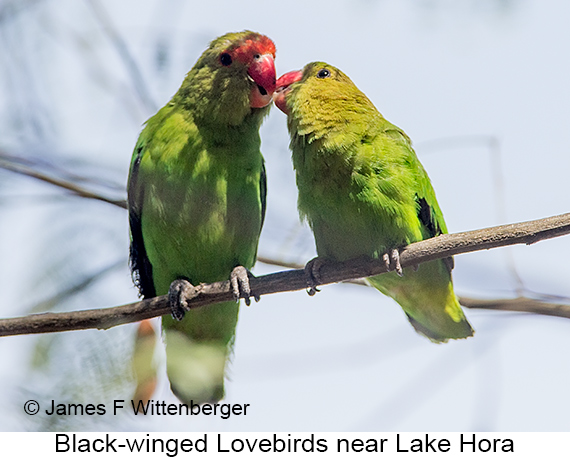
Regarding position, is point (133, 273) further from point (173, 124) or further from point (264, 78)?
point (264, 78)

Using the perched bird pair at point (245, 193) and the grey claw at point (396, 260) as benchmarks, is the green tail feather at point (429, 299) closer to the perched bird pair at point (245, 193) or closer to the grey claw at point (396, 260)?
the perched bird pair at point (245, 193)

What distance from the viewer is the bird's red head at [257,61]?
4.73 m

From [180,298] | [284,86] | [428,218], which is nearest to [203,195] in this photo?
[180,298]

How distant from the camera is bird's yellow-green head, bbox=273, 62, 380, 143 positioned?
4457 millimetres

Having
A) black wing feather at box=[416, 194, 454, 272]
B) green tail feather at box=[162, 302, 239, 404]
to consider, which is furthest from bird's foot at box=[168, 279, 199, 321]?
black wing feather at box=[416, 194, 454, 272]

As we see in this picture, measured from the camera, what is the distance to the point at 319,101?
15.0 feet

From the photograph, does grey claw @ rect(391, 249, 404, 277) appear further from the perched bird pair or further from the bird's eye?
the bird's eye

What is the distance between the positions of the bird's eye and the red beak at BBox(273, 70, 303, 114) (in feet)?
1.25

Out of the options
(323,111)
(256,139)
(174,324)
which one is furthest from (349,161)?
(174,324)

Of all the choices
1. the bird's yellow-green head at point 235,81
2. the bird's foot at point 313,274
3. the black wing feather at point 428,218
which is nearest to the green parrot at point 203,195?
the bird's yellow-green head at point 235,81

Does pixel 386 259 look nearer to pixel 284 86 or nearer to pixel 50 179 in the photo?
pixel 284 86

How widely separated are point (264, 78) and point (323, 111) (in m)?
0.52

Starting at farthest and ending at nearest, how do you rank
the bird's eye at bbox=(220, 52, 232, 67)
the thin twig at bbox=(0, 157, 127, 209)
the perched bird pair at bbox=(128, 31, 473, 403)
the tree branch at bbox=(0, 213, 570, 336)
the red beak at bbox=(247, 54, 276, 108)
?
the bird's eye at bbox=(220, 52, 232, 67)
the red beak at bbox=(247, 54, 276, 108)
the perched bird pair at bbox=(128, 31, 473, 403)
the thin twig at bbox=(0, 157, 127, 209)
the tree branch at bbox=(0, 213, 570, 336)

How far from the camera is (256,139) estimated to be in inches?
191
